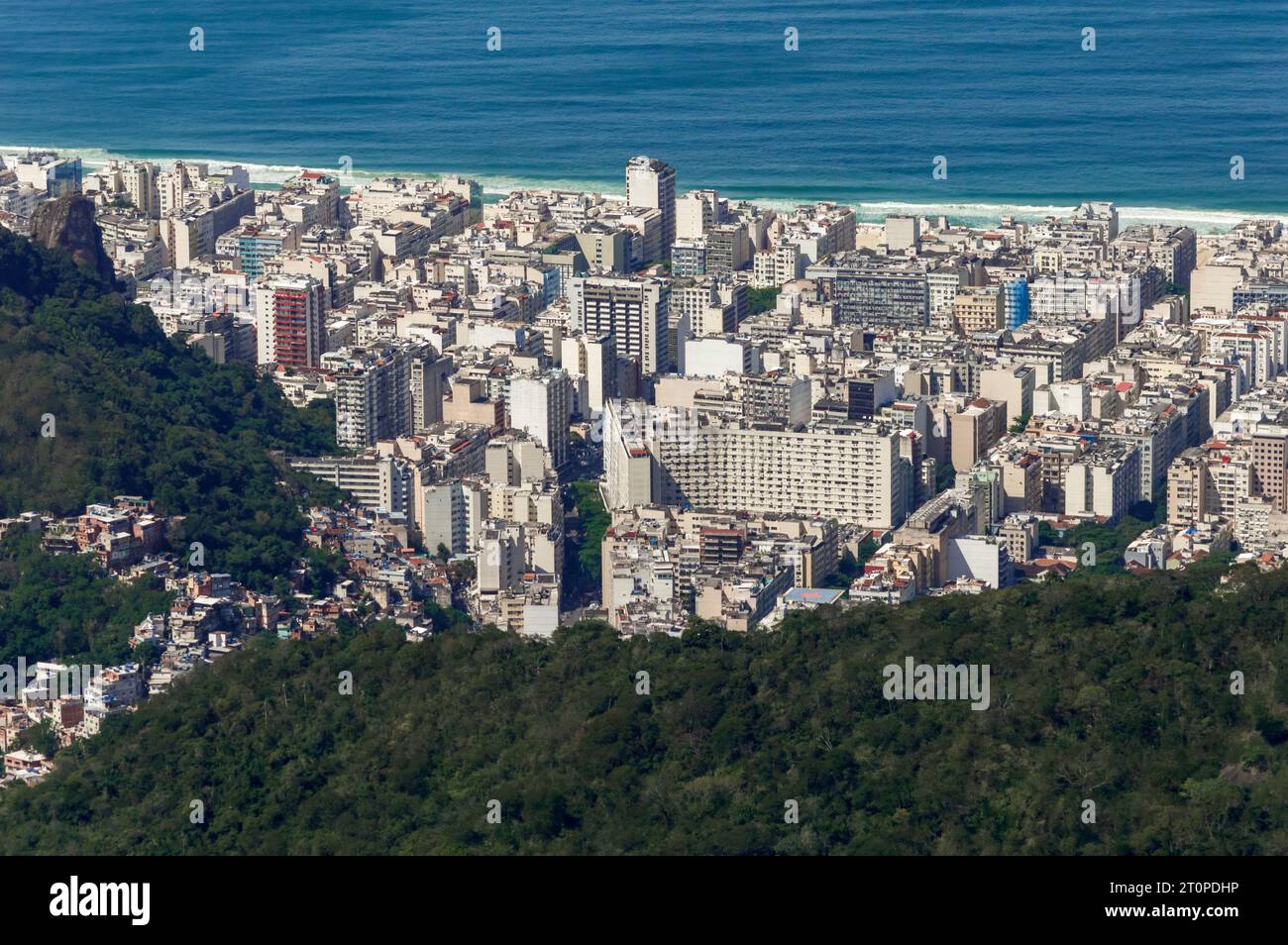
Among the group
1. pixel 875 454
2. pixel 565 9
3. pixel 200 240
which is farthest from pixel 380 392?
pixel 565 9

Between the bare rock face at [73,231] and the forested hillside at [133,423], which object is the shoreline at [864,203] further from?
the forested hillside at [133,423]

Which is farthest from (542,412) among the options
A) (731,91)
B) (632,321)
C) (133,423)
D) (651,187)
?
(731,91)

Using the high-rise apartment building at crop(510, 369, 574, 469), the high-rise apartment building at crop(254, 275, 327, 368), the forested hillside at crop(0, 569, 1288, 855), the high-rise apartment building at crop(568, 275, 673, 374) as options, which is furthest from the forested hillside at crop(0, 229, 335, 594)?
the forested hillside at crop(0, 569, 1288, 855)

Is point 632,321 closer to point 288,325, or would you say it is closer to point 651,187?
point 288,325

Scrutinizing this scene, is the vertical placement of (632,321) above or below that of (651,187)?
below

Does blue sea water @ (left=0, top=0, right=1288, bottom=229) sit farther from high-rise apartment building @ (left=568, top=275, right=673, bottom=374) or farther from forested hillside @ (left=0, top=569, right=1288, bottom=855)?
forested hillside @ (left=0, top=569, right=1288, bottom=855)
